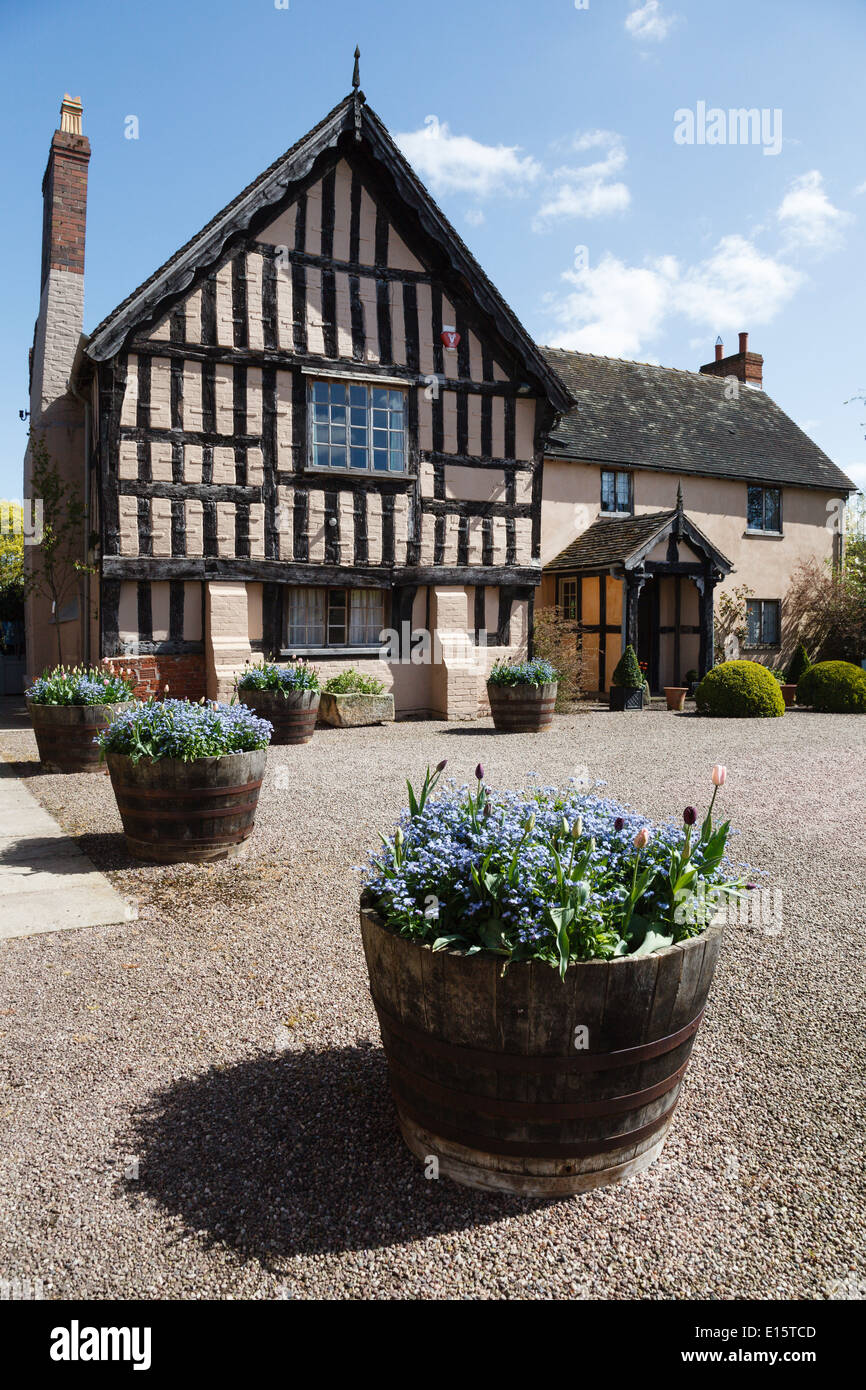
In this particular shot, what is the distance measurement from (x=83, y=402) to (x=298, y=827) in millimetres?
11817

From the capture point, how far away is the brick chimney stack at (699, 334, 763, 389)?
26547 millimetres

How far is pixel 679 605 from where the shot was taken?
69.4 feet

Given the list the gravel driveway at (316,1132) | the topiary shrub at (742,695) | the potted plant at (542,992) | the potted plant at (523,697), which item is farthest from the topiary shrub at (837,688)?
the potted plant at (542,992)

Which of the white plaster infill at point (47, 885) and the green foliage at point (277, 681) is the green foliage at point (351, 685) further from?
the white plaster infill at point (47, 885)

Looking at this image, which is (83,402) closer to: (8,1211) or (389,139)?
(389,139)

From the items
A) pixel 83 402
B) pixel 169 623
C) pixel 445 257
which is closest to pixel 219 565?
pixel 169 623

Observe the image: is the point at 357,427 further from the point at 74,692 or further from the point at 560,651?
the point at 74,692

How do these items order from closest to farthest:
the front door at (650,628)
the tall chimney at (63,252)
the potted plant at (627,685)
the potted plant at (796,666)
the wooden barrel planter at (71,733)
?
1. the wooden barrel planter at (71,733)
2. the tall chimney at (63,252)
3. the potted plant at (627,685)
4. the front door at (650,628)
5. the potted plant at (796,666)

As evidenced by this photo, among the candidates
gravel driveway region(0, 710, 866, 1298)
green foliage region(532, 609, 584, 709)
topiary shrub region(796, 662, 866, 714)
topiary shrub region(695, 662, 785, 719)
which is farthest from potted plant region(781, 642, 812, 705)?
gravel driveway region(0, 710, 866, 1298)

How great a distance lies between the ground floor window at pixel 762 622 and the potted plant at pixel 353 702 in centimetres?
1218

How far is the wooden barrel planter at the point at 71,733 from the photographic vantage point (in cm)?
909

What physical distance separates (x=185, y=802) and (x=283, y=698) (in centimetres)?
576

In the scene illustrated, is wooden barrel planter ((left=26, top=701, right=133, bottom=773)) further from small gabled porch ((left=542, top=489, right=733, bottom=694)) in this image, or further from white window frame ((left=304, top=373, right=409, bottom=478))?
small gabled porch ((left=542, top=489, right=733, bottom=694))
